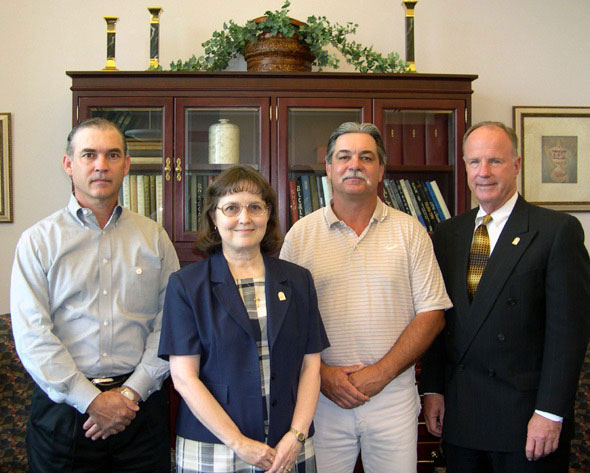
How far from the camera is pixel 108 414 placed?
1.49m

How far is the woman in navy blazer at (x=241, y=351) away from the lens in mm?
1320

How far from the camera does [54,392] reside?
147 centimetres

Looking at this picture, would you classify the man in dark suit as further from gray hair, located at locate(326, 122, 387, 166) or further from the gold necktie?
gray hair, located at locate(326, 122, 387, 166)

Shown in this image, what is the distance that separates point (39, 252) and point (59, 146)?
149cm

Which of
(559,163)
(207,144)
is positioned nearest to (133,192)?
(207,144)

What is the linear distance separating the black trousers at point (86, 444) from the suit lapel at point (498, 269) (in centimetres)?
99

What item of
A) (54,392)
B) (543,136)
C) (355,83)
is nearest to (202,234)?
(54,392)

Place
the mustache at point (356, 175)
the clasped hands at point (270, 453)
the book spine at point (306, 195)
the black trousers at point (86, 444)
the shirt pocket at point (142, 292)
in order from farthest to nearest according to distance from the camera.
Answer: the book spine at point (306, 195)
the mustache at point (356, 175)
the shirt pocket at point (142, 292)
the black trousers at point (86, 444)
the clasped hands at point (270, 453)

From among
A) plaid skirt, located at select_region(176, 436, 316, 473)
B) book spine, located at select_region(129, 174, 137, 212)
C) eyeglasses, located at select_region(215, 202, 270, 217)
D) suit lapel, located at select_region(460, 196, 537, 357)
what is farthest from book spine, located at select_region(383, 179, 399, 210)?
plaid skirt, located at select_region(176, 436, 316, 473)

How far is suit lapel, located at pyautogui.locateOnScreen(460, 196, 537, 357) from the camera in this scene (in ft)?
5.31

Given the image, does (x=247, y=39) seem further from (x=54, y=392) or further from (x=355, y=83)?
(x=54, y=392)

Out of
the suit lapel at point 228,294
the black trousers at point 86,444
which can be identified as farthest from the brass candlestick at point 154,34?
the black trousers at point 86,444

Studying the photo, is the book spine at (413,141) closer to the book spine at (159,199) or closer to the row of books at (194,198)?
the row of books at (194,198)

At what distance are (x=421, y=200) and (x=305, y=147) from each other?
25.2 inches
